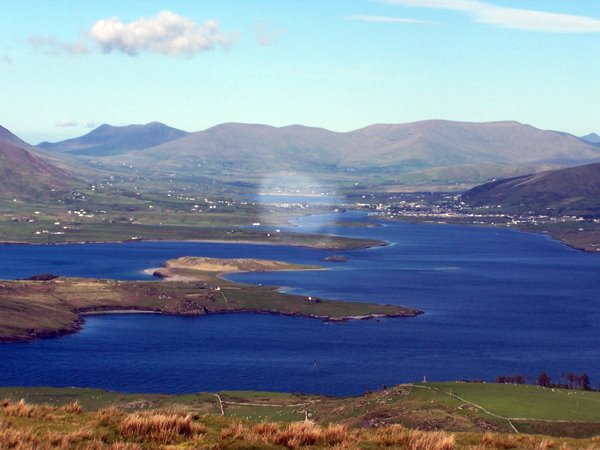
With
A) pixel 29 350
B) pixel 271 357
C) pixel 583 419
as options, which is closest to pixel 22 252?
pixel 29 350

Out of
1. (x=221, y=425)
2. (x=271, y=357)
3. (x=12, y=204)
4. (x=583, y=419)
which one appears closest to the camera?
(x=221, y=425)

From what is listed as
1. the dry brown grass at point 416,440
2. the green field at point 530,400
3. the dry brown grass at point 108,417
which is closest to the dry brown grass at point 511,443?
the dry brown grass at point 416,440

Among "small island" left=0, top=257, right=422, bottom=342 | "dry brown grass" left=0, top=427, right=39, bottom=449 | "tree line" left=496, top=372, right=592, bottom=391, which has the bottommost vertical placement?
"tree line" left=496, top=372, right=592, bottom=391

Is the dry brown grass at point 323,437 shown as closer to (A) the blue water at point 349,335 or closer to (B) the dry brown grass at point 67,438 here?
(B) the dry brown grass at point 67,438

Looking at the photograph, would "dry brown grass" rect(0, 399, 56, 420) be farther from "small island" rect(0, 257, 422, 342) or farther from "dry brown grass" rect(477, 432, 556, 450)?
"small island" rect(0, 257, 422, 342)

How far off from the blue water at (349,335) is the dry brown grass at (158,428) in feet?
138

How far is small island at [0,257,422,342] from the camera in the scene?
82.2m

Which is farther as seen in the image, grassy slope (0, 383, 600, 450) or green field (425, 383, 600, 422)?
green field (425, 383, 600, 422)

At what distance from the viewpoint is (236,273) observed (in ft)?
391

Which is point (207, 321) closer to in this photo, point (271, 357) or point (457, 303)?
point (271, 357)

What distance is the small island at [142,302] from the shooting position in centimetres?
8219

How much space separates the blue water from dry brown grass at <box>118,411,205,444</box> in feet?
138

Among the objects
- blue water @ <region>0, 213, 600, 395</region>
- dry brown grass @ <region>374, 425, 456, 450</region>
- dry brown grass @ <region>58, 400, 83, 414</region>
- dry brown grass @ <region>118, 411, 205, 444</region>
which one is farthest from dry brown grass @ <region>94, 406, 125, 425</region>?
blue water @ <region>0, 213, 600, 395</region>

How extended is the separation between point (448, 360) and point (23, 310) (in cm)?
3903
